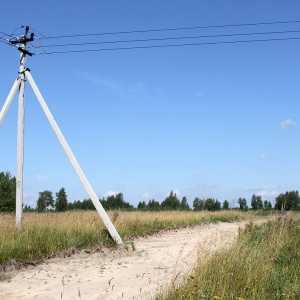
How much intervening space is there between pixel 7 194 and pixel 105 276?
35535mm

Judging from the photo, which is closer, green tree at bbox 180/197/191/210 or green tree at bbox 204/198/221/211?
green tree at bbox 180/197/191/210

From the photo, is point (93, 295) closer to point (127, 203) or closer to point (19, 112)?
point (19, 112)

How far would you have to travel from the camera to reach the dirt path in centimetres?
624

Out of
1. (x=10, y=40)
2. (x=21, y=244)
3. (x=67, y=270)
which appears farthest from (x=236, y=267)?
(x=10, y=40)

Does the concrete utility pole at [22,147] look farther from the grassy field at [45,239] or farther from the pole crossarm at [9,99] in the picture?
the grassy field at [45,239]

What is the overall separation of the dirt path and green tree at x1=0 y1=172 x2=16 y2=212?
102ft

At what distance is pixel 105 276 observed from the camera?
300 inches

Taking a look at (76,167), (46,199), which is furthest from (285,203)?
(46,199)

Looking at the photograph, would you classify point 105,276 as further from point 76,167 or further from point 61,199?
point 61,199

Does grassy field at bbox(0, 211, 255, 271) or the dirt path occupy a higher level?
grassy field at bbox(0, 211, 255, 271)

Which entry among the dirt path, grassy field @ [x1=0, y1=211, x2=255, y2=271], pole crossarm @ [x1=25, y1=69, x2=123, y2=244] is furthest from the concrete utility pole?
the dirt path

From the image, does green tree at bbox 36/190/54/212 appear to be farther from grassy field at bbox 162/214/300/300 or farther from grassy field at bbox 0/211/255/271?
grassy field at bbox 162/214/300/300

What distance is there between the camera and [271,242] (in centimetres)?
861

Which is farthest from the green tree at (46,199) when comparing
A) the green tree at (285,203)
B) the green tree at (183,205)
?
the green tree at (285,203)
